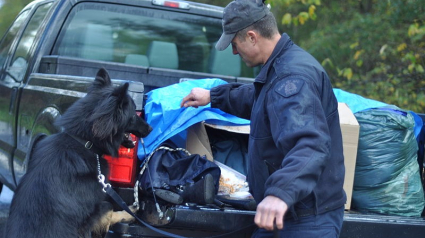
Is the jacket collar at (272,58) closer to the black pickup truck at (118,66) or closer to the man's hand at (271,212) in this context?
the man's hand at (271,212)

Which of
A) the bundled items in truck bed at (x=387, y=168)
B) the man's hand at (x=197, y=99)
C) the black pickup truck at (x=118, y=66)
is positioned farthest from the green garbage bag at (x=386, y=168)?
the man's hand at (x=197, y=99)

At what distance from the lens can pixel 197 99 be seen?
12.7ft

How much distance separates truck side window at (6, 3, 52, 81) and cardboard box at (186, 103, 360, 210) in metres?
2.36

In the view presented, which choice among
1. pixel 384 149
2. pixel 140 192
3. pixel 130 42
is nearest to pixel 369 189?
pixel 384 149

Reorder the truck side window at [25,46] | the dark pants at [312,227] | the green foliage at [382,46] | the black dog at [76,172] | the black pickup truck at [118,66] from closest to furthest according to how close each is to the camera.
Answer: the dark pants at [312,227] → the black dog at [76,172] → the black pickup truck at [118,66] → the truck side window at [25,46] → the green foliage at [382,46]

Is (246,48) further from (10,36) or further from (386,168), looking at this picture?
(10,36)

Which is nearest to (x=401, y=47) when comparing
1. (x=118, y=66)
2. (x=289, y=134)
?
(x=118, y=66)

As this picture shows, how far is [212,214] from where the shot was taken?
3.51 m

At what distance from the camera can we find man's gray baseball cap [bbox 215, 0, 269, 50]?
2986 millimetres

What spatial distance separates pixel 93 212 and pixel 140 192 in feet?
1.06

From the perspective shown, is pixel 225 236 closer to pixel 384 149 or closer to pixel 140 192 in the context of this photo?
pixel 140 192

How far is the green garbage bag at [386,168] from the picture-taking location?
4.10 metres

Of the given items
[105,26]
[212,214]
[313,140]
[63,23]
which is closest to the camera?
[313,140]

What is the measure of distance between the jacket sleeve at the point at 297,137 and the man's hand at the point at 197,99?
109cm
